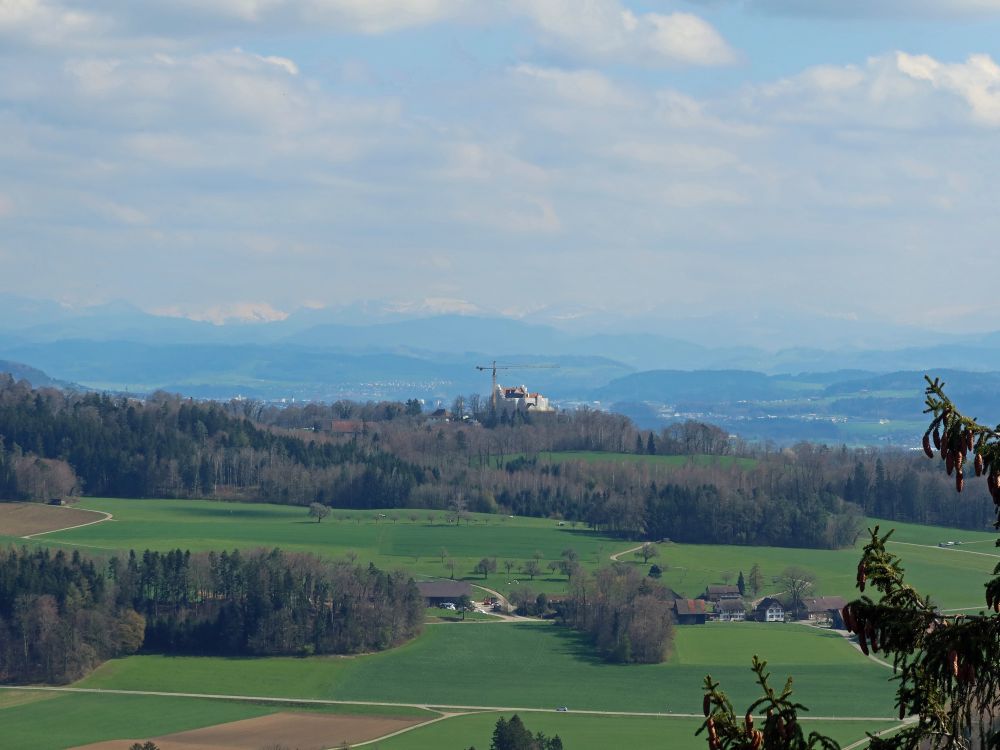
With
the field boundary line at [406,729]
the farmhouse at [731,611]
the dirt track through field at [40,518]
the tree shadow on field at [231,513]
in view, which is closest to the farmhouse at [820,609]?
the farmhouse at [731,611]

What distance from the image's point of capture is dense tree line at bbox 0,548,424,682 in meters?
76.9

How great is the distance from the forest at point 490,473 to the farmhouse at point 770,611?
24857mm

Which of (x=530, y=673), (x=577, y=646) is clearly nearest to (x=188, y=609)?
(x=577, y=646)

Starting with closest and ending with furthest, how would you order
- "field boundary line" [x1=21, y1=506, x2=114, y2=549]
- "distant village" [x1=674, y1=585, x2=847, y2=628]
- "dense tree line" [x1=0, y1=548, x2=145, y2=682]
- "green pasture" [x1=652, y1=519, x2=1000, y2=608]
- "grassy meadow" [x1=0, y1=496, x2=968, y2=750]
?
"grassy meadow" [x1=0, y1=496, x2=968, y2=750]
"dense tree line" [x1=0, y1=548, x2=145, y2=682]
"distant village" [x1=674, y1=585, x2=847, y2=628]
"green pasture" [x1=652, y1=519, x2=1000, y2=608]
"field boundary line" [x1=21, y1=506, x2=114, y2=549]

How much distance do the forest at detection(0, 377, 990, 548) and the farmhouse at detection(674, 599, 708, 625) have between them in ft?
92.8

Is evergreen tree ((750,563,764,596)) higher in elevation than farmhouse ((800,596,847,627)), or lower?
higher

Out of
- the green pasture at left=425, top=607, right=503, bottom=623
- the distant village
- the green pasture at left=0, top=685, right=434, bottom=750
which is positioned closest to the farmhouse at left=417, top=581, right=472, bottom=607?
the green pasture at left=425, top=607, right=503, bottom=623

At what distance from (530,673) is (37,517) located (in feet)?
183

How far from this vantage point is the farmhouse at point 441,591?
8969 cm

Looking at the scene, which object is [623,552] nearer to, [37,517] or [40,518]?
[40,518]

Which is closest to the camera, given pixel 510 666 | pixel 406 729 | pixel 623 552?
pixel 406 729

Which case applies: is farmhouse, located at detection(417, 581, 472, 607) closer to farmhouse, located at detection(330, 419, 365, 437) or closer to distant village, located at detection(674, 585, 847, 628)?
distant village, located at detection(674, 585, 847, 628)

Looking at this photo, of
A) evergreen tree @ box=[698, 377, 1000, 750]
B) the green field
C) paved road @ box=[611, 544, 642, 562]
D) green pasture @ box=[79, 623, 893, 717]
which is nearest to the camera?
evergreen tree @ box=[698, 377, 1000, 750]

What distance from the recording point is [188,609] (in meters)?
84.4
